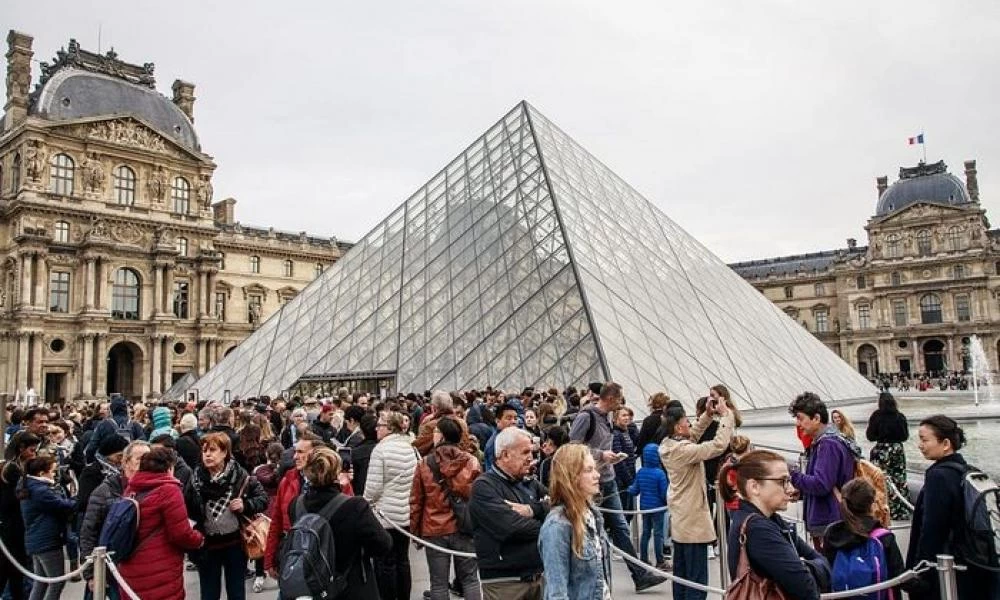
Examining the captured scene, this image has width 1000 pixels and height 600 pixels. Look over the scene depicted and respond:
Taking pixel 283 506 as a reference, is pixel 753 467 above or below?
above

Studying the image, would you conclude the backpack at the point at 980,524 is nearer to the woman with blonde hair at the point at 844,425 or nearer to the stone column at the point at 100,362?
the woman with blonde hair at the point at 844,425

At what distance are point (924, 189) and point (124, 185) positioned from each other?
197 ft

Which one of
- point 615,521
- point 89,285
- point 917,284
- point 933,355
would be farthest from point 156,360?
point 933,355

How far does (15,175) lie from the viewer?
1483 inches

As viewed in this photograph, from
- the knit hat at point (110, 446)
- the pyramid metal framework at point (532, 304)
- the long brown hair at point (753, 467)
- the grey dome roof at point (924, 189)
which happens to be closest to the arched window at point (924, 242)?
the grey dome roof at point (924, 189)

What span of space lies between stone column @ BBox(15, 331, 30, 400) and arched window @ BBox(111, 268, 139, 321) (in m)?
4.51

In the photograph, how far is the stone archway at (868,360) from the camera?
6200 centimetres

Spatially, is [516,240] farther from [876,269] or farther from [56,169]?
[876,269]

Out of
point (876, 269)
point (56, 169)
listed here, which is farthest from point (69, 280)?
point (876, 269)

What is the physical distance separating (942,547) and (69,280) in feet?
139

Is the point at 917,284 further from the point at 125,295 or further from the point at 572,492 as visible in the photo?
the point at 572,492

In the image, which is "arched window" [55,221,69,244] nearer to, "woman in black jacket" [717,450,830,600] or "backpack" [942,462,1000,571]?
"woman in black jacket" [717,450,830,600]

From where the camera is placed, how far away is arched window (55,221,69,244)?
123ft

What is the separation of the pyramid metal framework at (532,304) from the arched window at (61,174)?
20.8 m
